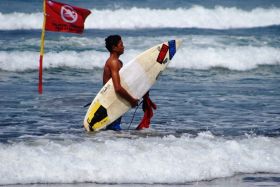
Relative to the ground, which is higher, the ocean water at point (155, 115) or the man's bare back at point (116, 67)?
the man's bare back at point (116, 67)

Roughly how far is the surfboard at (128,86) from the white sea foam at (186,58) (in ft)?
24.1

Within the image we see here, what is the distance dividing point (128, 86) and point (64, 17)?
2.04 m

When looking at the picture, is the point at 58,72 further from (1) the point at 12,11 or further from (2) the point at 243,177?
(1) the point at 12,11

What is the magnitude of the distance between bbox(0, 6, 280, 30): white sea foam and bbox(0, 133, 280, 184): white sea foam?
17.4 metres

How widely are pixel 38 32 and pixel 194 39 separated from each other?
4993 millimetres

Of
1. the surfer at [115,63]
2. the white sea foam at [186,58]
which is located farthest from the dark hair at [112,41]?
the white sea foam at [186,58]

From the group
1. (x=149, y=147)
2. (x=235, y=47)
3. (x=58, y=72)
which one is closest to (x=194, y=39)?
(x=235, y=47)

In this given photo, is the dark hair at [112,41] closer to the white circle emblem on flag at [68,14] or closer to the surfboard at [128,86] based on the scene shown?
the surfboard at [128,86]

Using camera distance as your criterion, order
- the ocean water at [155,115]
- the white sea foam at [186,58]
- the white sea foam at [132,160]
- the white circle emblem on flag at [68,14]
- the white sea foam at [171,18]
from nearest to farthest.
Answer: the white sea foam at [132,160] < the ocean water at [155,115] < the white circle emblem on flag at [68,14] < the white sea foam at [186,58] < the white sea foam at [171,18]

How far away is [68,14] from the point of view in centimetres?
1027

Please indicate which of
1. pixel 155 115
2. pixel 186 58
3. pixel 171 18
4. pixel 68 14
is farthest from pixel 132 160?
pixel 171 18

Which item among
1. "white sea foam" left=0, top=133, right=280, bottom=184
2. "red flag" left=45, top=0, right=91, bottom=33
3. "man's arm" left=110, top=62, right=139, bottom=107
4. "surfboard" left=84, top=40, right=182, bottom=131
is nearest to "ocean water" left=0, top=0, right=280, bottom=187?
"white sea foam" left=0, top=133, right=280, bottom=184

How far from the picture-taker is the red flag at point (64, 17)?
10273 millimetres

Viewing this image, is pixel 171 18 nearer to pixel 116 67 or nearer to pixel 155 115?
pixel 155 115
